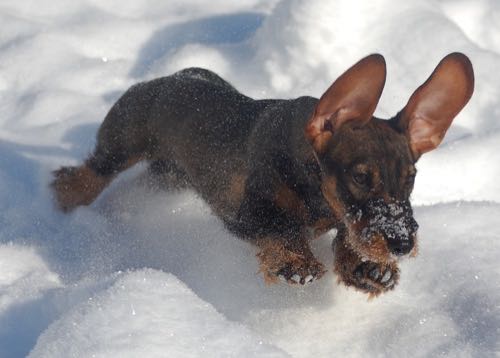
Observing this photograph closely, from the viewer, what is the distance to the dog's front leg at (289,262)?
2.71 m

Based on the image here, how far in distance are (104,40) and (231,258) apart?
2237mm

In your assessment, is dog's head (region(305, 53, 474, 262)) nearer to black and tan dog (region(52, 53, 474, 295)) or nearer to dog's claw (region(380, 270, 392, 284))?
black and tan dog (region(52, 53, 474, 295))

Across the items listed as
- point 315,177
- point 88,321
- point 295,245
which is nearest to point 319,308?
point 295,245

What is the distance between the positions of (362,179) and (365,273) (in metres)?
0.36

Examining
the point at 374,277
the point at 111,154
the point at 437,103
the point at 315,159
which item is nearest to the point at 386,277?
the point at 374,277

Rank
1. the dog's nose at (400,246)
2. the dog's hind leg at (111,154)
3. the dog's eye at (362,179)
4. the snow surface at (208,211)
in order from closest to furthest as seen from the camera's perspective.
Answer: the snow surface at (208,211) → the dog's nose at (400,246) → the dog's eye at (362,179) → the dog's hind leg at (111,154)

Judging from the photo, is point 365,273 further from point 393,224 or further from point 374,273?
point 393,224

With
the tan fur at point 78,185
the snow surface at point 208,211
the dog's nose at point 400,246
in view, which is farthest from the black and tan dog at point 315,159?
the tan fur at point 78,185

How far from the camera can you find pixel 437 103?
274 centimetres

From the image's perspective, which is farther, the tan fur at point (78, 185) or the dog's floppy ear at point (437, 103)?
the tan fur at point (78, 185)

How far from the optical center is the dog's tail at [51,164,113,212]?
3615 mm

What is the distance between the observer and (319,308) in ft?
9.23

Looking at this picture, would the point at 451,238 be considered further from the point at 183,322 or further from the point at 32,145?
the point at 32,145

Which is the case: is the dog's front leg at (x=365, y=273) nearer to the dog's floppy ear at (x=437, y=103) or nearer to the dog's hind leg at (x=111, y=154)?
the dog's floppy ear at (x=437, y=103)
